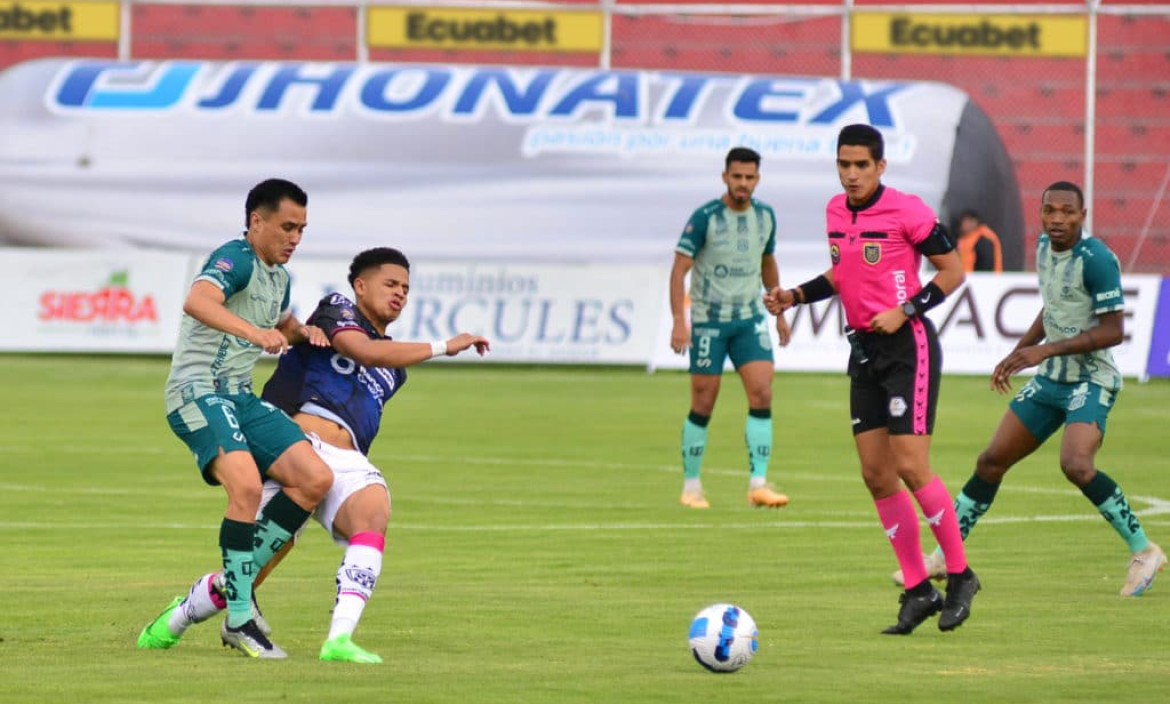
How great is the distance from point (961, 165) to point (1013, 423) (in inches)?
846

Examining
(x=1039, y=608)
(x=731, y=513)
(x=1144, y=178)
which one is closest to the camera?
(x=1039, y=608)

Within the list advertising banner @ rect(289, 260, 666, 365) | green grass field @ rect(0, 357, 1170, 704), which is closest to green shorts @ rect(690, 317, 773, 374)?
green grass field @ rect(0, 357, 1170, 704)

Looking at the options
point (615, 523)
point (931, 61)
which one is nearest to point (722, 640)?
point (615, 523)

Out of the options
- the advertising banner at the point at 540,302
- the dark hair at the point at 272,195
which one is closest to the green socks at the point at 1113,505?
the dark hair at the point at 272,195

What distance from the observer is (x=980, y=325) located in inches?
1091

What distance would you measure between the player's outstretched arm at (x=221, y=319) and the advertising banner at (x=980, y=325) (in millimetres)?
18911

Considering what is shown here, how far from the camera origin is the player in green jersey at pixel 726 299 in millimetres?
15508

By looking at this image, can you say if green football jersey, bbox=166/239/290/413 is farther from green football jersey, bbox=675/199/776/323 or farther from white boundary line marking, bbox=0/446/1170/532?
green football jersey, bbox=675/199/776/323

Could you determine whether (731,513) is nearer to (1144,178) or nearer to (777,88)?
(777,88)

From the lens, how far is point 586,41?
124ft


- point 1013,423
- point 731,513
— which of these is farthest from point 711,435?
point 1013,423

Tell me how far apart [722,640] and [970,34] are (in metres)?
30.6

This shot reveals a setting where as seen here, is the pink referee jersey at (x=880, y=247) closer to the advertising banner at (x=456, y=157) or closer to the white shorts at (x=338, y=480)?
the white shorts at (x=338, y=480)

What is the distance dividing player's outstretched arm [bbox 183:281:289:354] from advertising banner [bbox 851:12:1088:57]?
28928mm
